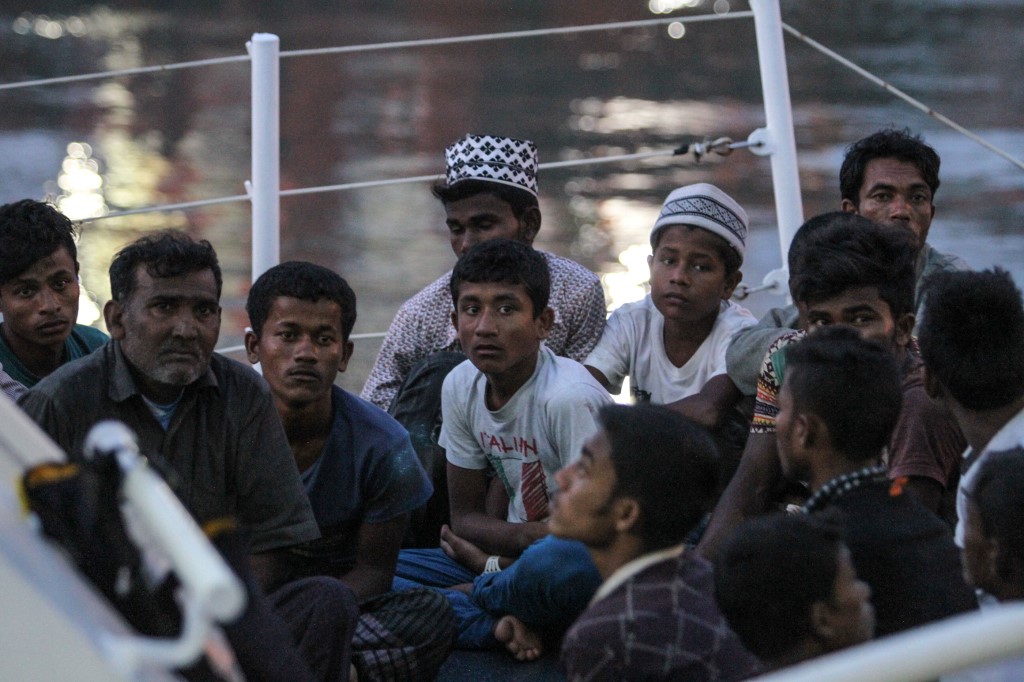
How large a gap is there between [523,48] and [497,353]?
815 cm

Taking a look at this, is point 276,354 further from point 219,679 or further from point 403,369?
point 219,679

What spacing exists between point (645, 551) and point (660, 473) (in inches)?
4.5

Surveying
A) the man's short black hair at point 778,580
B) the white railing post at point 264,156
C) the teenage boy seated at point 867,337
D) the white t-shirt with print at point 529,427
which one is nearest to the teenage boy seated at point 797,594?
the man's short black hair at point 778,580

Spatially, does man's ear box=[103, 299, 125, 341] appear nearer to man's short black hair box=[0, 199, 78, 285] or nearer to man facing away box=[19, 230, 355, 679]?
man facing away box=[19, 230, 355, 679]

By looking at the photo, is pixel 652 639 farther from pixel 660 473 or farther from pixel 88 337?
pixel 88 337

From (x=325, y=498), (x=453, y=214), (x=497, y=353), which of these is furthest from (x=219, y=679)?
(x=453, y=214)

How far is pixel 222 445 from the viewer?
2.75 m

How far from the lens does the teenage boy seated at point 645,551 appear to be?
1975mm

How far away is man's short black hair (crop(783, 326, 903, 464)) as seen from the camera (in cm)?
227

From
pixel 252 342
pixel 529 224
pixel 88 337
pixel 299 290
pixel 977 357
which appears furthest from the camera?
pixel 529 224

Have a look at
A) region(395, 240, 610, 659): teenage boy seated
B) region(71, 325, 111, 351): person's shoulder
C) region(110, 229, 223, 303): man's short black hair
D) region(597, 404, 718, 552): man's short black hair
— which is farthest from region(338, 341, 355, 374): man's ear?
region(597, 404, 718, 552): man's short black hair

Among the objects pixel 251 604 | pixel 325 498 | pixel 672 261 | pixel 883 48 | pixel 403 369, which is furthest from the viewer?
pixel 883 48

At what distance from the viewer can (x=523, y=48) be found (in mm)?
10938

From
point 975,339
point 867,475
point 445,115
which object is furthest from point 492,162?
point 445,115
